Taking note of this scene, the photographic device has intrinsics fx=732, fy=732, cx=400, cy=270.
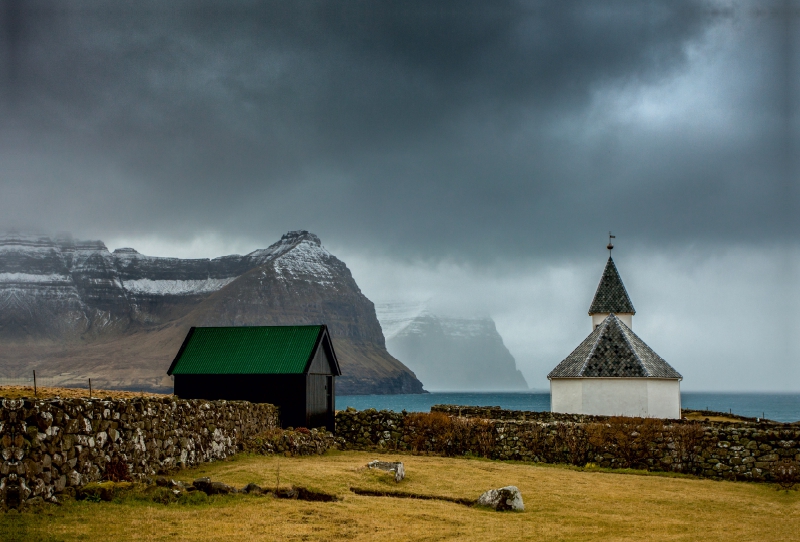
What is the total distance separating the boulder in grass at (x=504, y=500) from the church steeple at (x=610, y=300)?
39.3 m

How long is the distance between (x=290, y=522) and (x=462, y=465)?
12.5 meters

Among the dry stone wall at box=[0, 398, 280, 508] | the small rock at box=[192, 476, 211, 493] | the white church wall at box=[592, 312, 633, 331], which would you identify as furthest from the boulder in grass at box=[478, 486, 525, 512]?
the white church wall at box=[592, 312, 633, 331]

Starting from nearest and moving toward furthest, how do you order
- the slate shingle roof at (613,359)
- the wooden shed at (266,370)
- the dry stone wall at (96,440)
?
1. the dry stone wall at (96,440)
2. the wooden shed at (266,370)
3. the slate shingle roof at (613,359)

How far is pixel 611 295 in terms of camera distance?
54719 mm

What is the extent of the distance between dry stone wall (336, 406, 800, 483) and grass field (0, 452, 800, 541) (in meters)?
2.07

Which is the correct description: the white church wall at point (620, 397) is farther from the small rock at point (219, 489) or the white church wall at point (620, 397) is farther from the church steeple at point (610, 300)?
the small rock at point (219, 489)

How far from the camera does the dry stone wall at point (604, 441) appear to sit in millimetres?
25469

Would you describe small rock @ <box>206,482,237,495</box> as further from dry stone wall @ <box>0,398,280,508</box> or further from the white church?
the white church

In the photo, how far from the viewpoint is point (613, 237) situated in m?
54.8

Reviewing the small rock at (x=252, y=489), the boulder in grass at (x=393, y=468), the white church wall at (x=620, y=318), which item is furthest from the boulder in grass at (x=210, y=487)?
the white church wall at (x=620, y=318)

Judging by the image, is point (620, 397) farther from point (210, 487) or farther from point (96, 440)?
Answer: point (96, 440)

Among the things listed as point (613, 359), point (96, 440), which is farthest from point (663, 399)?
point (96, 440)

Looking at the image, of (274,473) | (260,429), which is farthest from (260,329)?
(274,473)

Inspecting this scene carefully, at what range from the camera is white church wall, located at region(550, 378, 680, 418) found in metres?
41.4
